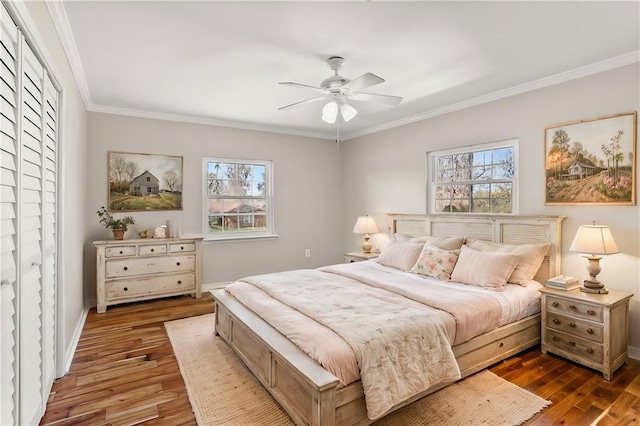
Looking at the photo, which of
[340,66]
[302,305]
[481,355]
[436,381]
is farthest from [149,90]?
[481,355]

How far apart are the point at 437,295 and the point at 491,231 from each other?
146 centimetres

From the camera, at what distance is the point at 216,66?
306cm

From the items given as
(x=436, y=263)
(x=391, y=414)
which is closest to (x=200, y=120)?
(x=436, y=263)

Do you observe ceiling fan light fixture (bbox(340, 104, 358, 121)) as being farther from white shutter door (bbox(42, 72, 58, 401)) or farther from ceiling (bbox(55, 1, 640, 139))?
white shutter door (bbox(42, 72, 58, 401))

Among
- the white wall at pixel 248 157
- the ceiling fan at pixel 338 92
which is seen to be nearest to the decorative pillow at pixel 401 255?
the ceiling fan at pixel 338 92

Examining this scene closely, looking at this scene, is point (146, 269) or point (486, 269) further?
point (146, 269)

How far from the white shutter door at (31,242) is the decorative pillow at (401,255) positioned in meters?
3.21

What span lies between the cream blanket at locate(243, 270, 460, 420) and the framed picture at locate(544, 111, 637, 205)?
2.01 metres

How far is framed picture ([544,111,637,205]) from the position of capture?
9.47ft

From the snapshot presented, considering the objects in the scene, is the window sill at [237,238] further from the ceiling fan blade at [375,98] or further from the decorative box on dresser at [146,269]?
the ceiling fan blade at [375,98]

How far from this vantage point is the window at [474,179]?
151 inches

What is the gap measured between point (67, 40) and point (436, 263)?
3701 mm

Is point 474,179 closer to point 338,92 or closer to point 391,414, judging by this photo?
point 338,92

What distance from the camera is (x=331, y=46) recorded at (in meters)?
2.66
